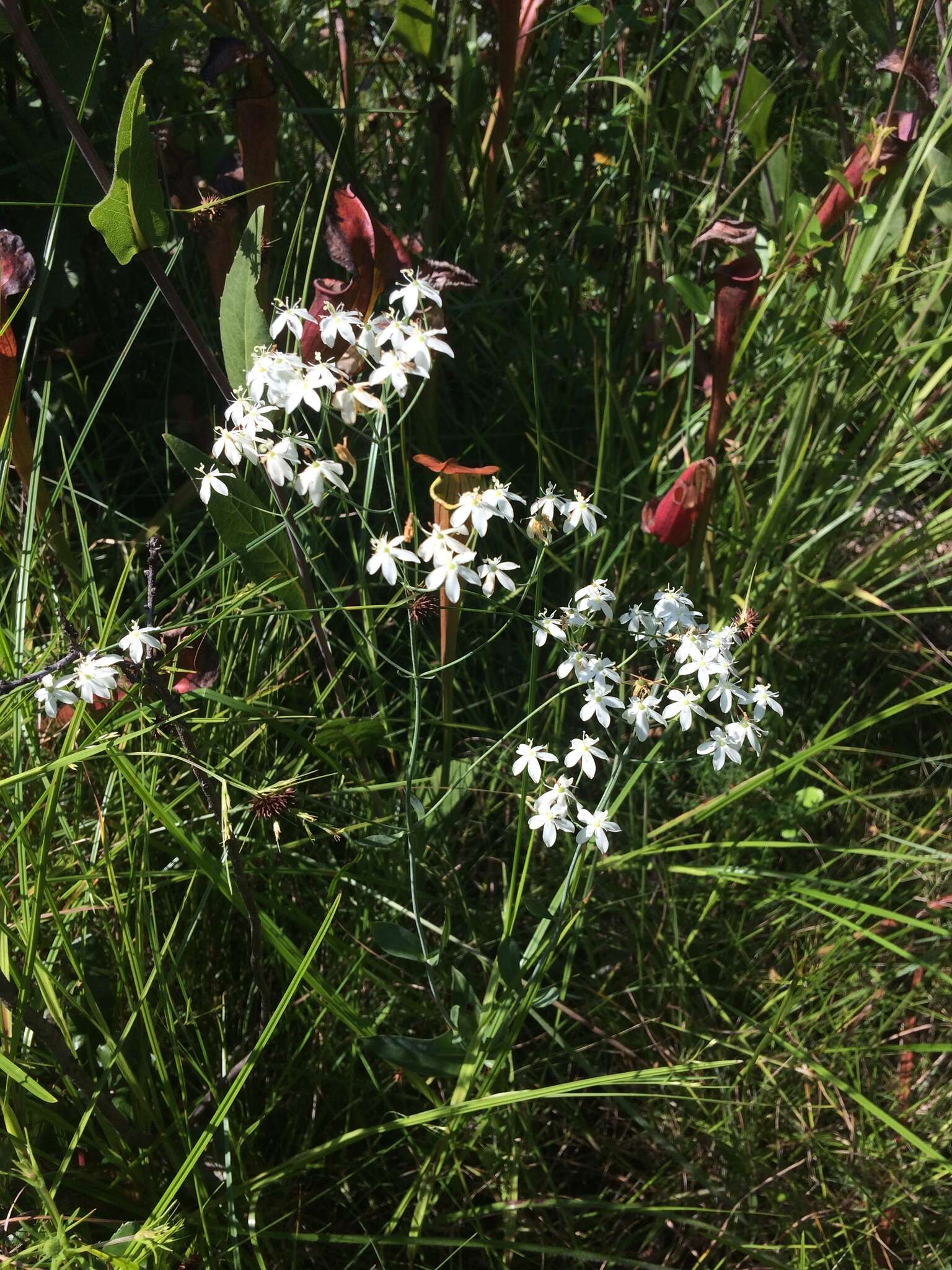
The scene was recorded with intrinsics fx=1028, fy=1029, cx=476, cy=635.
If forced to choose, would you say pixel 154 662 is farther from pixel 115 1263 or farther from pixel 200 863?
pixel 115 1263

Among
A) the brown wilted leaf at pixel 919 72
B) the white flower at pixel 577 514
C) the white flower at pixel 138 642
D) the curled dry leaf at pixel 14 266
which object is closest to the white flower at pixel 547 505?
the white flower at pixel 577 514

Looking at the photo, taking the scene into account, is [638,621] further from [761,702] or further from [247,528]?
[247,528]

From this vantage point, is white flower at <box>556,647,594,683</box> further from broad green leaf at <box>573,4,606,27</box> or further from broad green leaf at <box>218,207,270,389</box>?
broad green leaf at <box>573,4,606,27</box>

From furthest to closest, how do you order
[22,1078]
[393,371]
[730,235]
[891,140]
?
[891,140]
[730,235]
[393,371]
[22,1078]

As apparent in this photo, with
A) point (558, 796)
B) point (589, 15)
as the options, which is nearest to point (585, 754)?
point (558, 796)

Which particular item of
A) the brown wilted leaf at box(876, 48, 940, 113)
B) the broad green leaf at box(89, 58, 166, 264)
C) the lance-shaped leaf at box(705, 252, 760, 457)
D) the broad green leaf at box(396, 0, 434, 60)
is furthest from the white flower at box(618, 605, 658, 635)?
the broad green leaf at box(396, 0, 434, 60)

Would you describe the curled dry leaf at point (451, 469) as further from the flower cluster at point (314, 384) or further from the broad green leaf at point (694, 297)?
the broad green leaf at point (694, 297)
